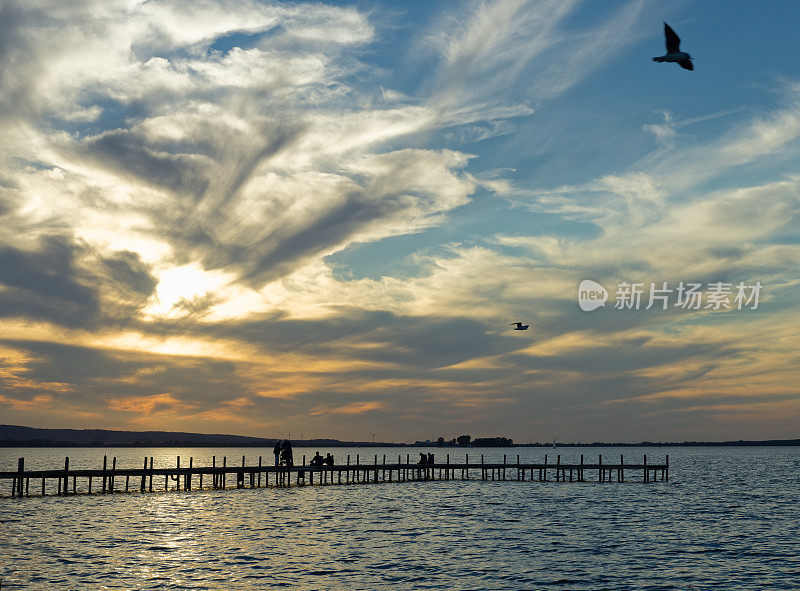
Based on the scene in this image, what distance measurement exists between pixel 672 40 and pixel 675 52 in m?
0.48

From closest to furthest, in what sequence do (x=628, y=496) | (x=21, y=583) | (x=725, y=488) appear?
1. (x=21, y=583)
2. (x=628, y=496)
3. (x=725, y=488)

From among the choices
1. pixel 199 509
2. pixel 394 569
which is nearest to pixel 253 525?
pixel 199 509

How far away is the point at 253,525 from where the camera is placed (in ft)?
149

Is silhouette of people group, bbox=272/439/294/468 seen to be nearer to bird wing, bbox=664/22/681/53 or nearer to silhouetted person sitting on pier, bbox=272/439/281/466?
silhouetted person sitting on pier, bbox=272/439/281/466

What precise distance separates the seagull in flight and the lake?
19344 mm

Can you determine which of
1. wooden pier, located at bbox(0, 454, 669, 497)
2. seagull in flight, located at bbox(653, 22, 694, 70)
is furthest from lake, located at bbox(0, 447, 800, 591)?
seagull in flight, located at bbox(653, 22, 694, 70)

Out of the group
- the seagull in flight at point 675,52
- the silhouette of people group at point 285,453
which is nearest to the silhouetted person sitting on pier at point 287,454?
the silhouette of people group at point 285,453

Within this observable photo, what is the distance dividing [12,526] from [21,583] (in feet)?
57.9

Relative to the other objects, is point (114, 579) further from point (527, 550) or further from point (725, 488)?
point (725, 488)

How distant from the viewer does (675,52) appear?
2569 cm

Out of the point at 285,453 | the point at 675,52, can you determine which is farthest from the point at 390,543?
the point at 285,453

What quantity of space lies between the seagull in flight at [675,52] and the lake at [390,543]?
19344mm

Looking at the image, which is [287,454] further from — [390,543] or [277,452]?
[390,543]

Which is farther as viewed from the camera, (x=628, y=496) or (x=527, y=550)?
(x=628, y=496)
